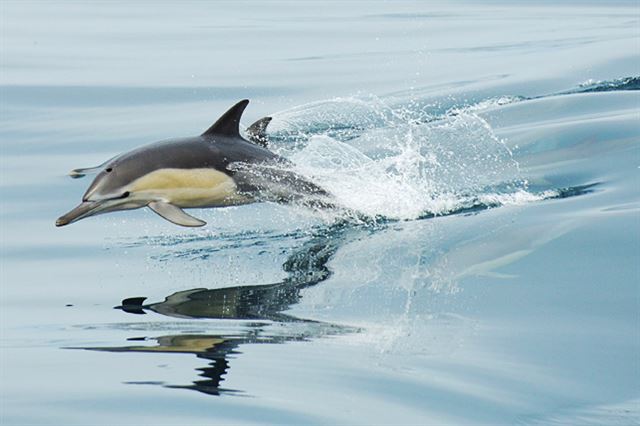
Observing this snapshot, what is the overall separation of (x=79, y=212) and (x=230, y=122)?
4.15 feet

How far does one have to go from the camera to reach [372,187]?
34.9ft

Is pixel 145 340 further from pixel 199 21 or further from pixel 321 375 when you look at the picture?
pixel 199 21

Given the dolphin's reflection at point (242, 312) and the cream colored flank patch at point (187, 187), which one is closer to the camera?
the dolphin's reflection at point (242, 312)

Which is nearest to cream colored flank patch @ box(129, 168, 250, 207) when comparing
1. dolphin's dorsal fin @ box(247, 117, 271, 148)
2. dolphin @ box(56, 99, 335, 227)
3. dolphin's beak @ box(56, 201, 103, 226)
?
dolphin @ box(56, 99, 335, 227)

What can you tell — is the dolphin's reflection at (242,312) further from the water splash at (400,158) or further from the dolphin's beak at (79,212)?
the water splash at (400,158)

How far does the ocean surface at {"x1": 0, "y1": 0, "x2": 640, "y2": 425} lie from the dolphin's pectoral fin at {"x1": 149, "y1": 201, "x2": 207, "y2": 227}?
1.16 feet

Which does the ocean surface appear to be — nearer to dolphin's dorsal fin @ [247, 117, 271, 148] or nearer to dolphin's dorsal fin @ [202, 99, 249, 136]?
dolphin's dorsal fin @ [247, 117, 271, 148]

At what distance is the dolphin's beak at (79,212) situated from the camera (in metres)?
8.91

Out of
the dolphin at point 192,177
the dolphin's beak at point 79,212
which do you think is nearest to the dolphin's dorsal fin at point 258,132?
the dolphin at point 192,177

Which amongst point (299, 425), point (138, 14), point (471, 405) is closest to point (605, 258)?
point (471, 405)

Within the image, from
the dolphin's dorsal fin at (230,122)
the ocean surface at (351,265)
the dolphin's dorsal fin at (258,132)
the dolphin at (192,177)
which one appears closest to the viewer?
the ocean surface at (351,265)

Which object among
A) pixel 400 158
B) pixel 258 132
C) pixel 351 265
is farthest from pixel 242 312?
pixel 400 158

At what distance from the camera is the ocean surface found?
639cm

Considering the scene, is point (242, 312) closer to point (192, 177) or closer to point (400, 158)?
point (192, 177)
